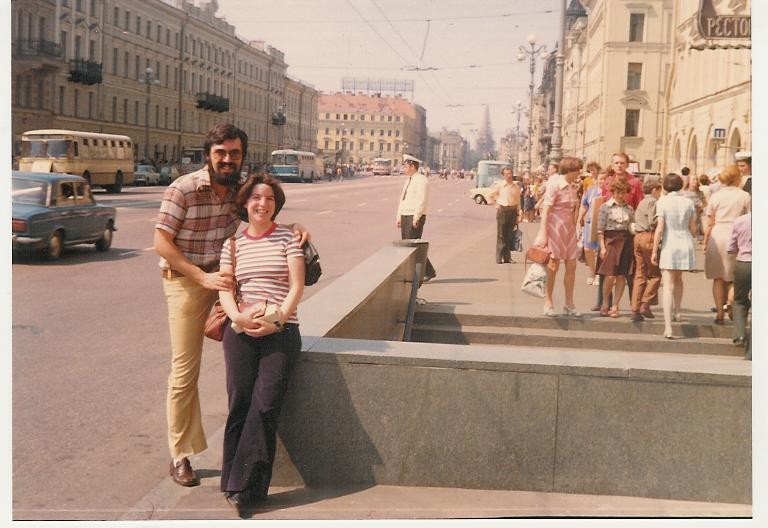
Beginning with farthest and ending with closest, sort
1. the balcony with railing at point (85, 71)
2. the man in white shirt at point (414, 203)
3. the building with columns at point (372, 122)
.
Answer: the balcony with railing at point (85, 71)
the man in white shirt at point (414, 203)
the building with columns at point (372, 122)

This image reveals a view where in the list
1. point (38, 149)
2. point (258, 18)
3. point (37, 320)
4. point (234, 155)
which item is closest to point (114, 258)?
point (37, 320)

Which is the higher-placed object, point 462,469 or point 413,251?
point 413,251

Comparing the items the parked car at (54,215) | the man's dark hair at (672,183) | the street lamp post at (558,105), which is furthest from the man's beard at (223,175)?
the street lamp post at (558,105)

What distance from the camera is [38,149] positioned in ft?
108

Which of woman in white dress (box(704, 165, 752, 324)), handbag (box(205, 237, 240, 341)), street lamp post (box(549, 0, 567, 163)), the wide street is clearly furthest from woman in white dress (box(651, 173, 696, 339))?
street lamp post (box(549, 0, 567, 163))

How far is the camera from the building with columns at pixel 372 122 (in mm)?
8580

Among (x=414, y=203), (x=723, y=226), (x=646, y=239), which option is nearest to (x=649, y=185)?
(x=646, y=239)

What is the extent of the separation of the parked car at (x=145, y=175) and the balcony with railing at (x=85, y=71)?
16.0 m

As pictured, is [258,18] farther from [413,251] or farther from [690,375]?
[413,251]

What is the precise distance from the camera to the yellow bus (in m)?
32.9

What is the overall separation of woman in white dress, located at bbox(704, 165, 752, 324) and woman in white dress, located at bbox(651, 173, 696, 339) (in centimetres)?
33

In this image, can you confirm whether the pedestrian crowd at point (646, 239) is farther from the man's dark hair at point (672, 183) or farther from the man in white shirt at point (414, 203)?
the man in white shirt at point (414, 203)
